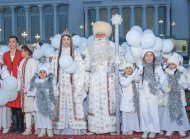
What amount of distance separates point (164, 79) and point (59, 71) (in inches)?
83.7

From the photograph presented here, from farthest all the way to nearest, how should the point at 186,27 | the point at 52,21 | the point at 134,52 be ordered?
the point at 52,21, the point at 186,27, the point at 134,52

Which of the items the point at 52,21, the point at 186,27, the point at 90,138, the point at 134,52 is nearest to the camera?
the point at 90,138

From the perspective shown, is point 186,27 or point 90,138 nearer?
point 90,138

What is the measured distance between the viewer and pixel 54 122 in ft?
34.2

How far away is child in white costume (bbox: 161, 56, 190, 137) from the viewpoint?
33.3 feet

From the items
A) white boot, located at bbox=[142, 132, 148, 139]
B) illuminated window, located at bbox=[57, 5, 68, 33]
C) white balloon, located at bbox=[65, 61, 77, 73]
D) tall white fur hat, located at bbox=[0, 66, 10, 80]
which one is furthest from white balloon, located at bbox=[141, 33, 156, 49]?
illuminated window, located at bbox=[57, 5, 68, 33]

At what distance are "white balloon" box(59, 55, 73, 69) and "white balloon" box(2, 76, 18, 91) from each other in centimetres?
105

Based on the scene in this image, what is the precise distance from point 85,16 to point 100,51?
54636mm

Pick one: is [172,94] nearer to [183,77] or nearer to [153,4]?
[183,77]

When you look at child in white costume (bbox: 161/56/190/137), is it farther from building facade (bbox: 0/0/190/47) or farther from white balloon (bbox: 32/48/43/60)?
building facade (bbox: 0/0/190/47)

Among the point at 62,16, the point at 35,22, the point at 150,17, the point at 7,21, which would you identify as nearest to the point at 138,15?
the point at 150,17

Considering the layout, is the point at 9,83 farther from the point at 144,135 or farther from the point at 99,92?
the point at 144,135

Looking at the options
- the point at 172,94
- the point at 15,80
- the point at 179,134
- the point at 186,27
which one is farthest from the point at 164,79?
the point at 186,27

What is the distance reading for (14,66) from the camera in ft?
35.4
